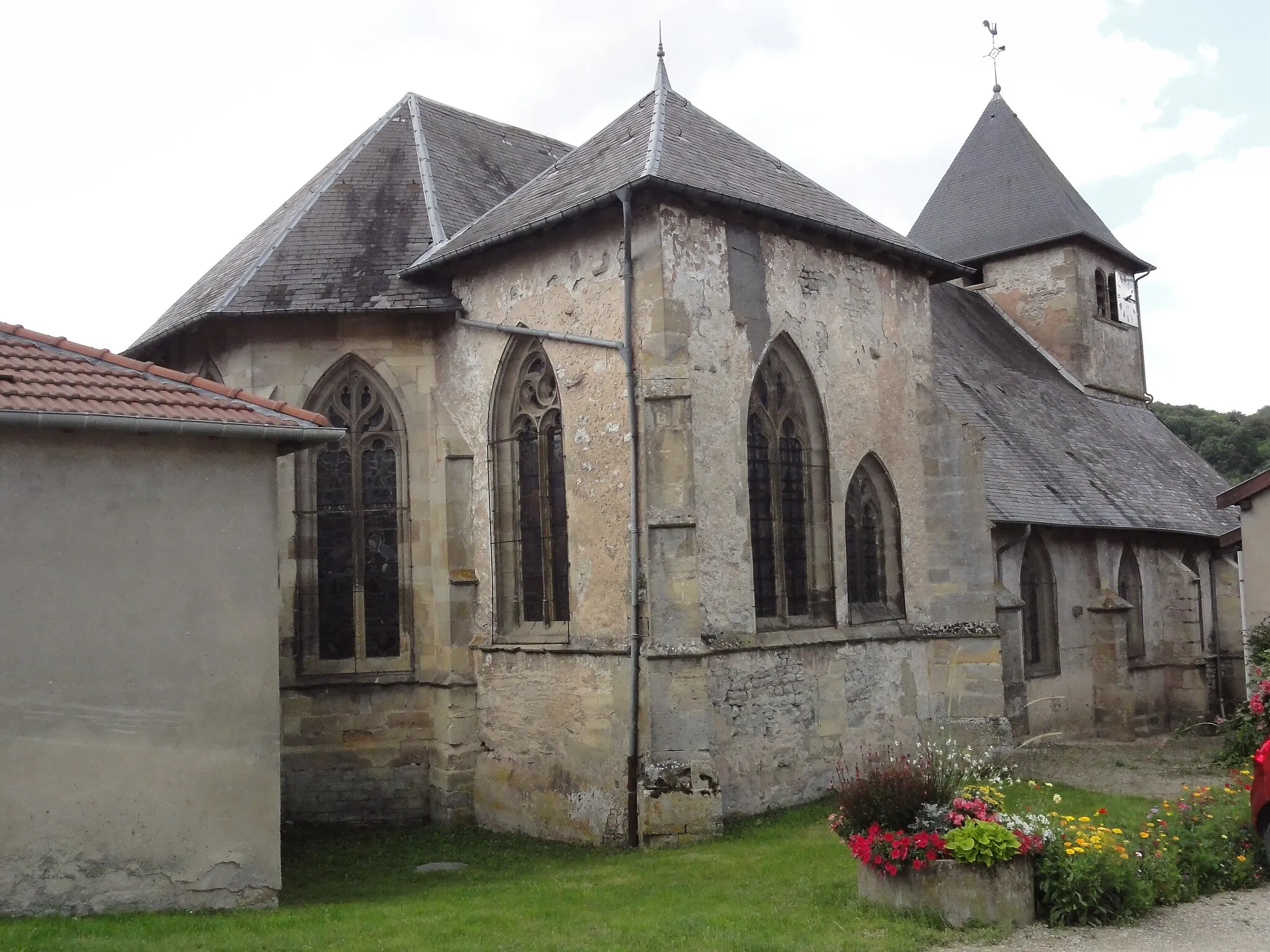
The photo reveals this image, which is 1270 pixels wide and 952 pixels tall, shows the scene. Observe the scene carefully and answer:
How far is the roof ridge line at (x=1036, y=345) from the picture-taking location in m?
25.8

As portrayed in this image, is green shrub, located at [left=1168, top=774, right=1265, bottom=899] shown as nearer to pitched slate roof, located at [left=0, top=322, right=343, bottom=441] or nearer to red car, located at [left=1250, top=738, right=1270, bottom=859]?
red car, located at [left=1250, top=738, right=1270, bottom=859]

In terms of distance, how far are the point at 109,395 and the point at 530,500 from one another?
5077 millimetres

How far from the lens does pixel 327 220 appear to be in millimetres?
14438

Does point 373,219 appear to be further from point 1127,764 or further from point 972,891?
point 1127,764

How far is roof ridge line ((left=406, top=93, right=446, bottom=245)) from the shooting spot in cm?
1420

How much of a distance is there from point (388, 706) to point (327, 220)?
6123mm

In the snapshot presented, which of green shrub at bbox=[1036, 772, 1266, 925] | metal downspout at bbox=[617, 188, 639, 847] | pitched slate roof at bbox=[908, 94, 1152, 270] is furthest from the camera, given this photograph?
pitched slate roof at bbox=[908, 94, 1152, 270]

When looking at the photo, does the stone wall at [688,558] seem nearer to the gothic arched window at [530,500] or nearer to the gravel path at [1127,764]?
the gothic arched window at [530,500]

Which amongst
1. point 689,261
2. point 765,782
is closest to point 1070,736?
point 765,782

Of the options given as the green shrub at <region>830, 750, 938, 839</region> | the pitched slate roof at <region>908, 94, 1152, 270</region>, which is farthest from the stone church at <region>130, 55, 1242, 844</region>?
the pitched slate roof at <region>908, 94, 1152, 270</region>

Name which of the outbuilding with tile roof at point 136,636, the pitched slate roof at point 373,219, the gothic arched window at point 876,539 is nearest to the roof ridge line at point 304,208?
the pitched slate roof at point 373,219

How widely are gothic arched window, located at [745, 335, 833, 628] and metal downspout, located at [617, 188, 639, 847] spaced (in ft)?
5.11

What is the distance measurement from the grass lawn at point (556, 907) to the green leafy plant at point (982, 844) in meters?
0.47

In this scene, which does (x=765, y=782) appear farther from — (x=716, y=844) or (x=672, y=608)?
(x=672, y=608)
